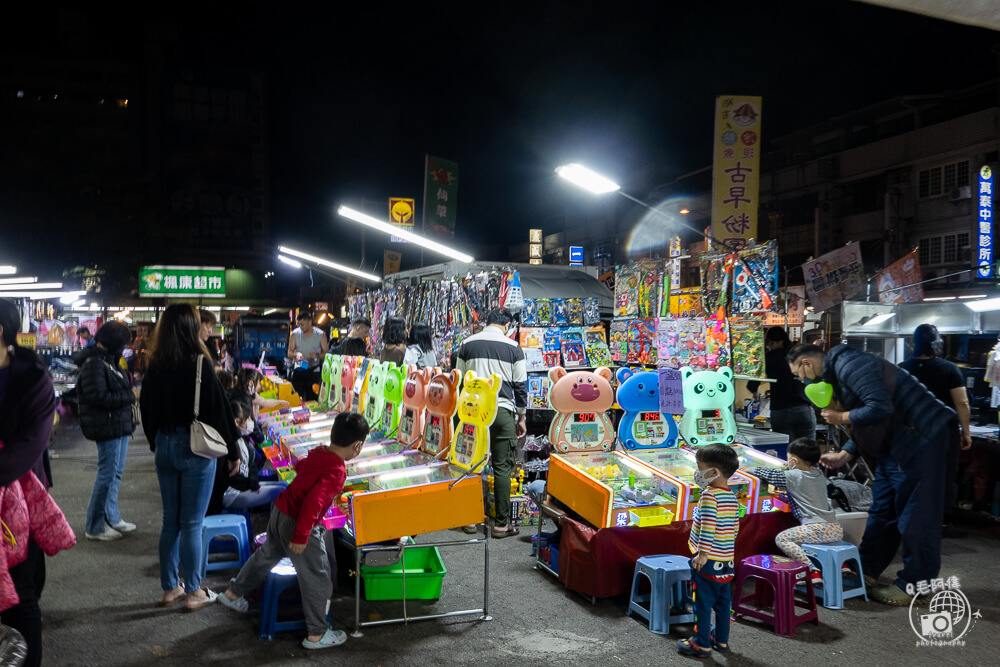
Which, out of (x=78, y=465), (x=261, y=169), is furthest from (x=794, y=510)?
(x=261, y=169)

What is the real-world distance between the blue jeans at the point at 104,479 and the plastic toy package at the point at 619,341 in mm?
4560

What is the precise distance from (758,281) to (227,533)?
4.50 m

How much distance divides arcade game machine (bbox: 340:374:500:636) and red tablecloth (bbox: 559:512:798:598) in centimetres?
64

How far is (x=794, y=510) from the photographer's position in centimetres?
454

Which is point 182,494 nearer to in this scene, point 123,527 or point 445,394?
point 445,394

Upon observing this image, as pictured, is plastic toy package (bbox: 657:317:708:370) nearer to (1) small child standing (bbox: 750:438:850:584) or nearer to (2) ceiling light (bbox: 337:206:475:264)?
(1) small child standing (bbox: 750:438:850:584)

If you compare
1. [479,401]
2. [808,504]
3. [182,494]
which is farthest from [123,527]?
[808,504]

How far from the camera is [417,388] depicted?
5047mm

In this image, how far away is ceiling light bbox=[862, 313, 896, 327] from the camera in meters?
7.67

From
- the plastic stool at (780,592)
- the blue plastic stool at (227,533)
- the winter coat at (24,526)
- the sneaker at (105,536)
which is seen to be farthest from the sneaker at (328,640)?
the sneaker at (105,536)

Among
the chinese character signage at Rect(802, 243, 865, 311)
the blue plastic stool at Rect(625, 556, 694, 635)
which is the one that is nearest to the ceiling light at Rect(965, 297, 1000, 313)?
Result: the chinese character signage at Rect(802, 243, 865, 311)

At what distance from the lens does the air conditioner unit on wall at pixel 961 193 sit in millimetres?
18312

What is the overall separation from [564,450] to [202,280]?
56.9 ft

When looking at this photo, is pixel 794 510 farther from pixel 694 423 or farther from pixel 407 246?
pixel 407 246
